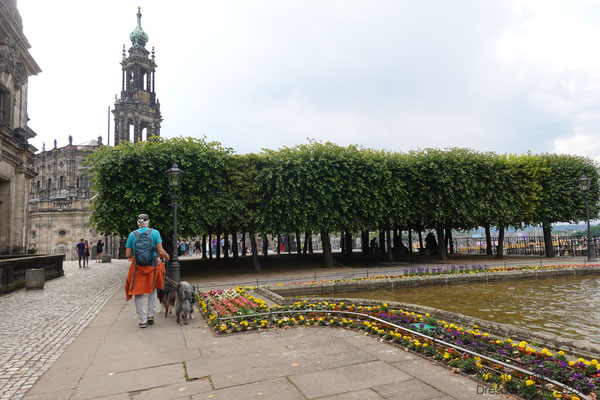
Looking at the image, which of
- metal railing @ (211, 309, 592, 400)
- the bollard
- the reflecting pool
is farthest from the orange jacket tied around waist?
the bollard

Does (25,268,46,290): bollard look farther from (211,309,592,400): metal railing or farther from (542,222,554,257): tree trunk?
(542,222,554,257): tree trunk

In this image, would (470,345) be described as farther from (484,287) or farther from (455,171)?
(455,171)

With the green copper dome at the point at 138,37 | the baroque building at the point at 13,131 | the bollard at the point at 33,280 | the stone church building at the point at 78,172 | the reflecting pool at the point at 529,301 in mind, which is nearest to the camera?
the reflecting pool at the point at 529,301

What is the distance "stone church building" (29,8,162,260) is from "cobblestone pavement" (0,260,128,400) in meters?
36.5

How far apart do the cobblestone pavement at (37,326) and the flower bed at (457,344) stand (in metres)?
2.72

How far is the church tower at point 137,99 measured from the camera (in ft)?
172

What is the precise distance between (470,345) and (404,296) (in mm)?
6562

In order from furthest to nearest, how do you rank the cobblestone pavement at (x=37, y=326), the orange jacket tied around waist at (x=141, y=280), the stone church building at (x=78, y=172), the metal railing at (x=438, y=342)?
the stone church building at (x=78, y=172), the orange jacket tied around waist at (x=141, y=280), the cobblestone pavement at (x=37, y=326), the metal railing at (x=438, y=342)

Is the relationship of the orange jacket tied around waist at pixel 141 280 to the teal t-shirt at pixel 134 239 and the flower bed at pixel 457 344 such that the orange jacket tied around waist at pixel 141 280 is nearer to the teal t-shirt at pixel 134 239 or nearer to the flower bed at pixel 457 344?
the teal t-shirt at pixel 134 239

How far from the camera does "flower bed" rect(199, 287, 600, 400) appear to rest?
12.5 feet

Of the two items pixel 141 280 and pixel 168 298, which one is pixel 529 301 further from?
pixel 141 280

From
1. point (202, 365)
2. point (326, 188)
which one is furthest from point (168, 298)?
point (326, 188)

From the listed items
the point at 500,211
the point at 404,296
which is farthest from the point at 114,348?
the point at 500,211

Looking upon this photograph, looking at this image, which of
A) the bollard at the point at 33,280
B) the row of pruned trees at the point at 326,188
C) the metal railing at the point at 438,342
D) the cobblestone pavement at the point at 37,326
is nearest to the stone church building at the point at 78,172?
the row of pruned trees at the point at 326,188
